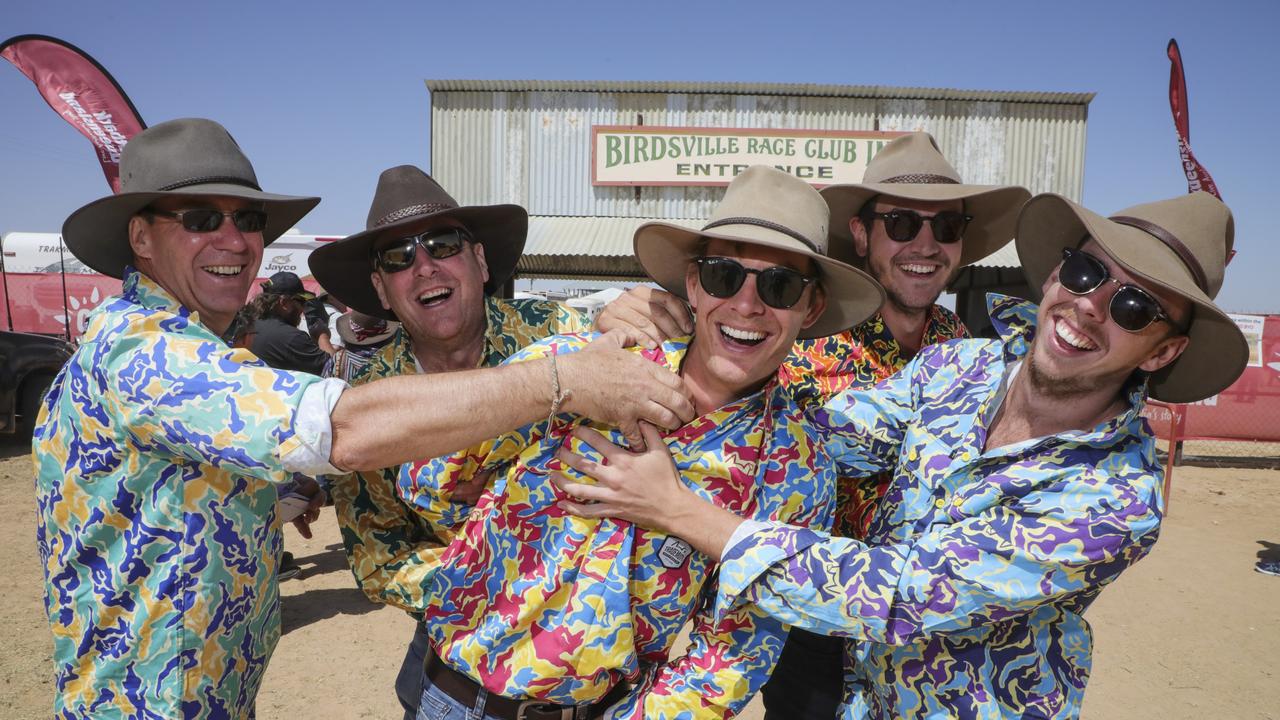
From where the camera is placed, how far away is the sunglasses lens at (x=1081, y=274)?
1799 mm

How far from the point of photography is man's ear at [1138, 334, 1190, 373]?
181 cm

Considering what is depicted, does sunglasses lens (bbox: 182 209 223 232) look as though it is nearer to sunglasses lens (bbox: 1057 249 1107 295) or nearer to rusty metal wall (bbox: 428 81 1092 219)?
sunglasses lens (bbox: 1057 249 1107 295)

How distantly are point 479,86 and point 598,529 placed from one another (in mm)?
15217

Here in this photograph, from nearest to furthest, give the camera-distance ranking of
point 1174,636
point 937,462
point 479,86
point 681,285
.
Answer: point 937,462 < point 681,285 < point 1174,636 < point 479,86

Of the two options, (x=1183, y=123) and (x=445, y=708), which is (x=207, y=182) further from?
(x=1183, y=123)

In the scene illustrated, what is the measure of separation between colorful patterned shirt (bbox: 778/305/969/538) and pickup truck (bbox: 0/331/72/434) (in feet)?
36.5

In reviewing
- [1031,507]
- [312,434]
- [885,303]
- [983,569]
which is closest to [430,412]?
[312,434]

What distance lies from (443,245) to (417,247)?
94mm

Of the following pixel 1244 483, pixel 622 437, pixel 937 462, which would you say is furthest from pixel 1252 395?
pixel 622 437

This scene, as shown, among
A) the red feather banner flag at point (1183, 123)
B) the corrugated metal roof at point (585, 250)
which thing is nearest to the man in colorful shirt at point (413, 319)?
the red feather banner flag at point (1183, 123)

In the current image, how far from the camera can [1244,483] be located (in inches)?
416

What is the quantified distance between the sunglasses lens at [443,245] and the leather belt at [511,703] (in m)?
1.41

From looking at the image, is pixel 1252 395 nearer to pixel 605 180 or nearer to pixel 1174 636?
pixel 1174 636

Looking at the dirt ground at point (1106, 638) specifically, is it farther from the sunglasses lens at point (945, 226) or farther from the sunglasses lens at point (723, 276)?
the sunglasses lens at point (723, 276)
